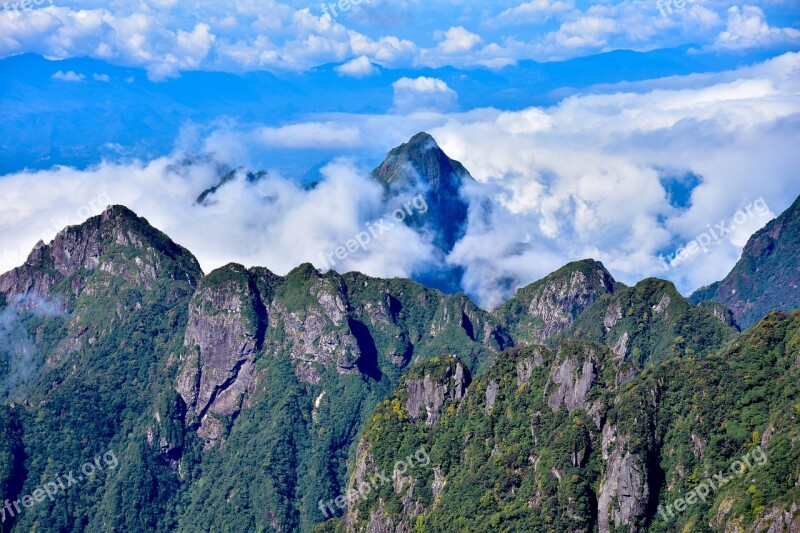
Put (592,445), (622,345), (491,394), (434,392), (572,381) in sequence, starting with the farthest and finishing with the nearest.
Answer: (622,345), (434,392), (491,394), (572,381), (592,445)

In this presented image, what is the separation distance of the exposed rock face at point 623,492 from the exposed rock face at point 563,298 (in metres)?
88.8

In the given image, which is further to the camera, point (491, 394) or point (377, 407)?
point (377, 407)

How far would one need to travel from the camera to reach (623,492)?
98.4 m

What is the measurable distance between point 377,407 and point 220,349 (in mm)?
56914

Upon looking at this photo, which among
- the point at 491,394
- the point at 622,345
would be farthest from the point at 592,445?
the point at 622,345

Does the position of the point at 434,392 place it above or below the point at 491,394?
above

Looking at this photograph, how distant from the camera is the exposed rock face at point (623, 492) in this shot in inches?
3858

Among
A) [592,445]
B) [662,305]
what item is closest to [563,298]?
[662,305]

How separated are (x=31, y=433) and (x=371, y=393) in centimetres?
5135

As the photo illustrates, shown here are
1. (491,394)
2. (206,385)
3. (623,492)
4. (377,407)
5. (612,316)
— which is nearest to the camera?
(623,492)

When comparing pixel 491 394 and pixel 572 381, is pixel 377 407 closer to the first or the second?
pixel 491 394

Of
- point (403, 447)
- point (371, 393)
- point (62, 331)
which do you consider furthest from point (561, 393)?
point (62, 331)

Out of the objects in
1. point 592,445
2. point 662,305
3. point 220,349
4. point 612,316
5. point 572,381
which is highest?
point 220,349

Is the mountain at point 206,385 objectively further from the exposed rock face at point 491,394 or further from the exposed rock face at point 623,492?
the exposed rock face at point 623,492
